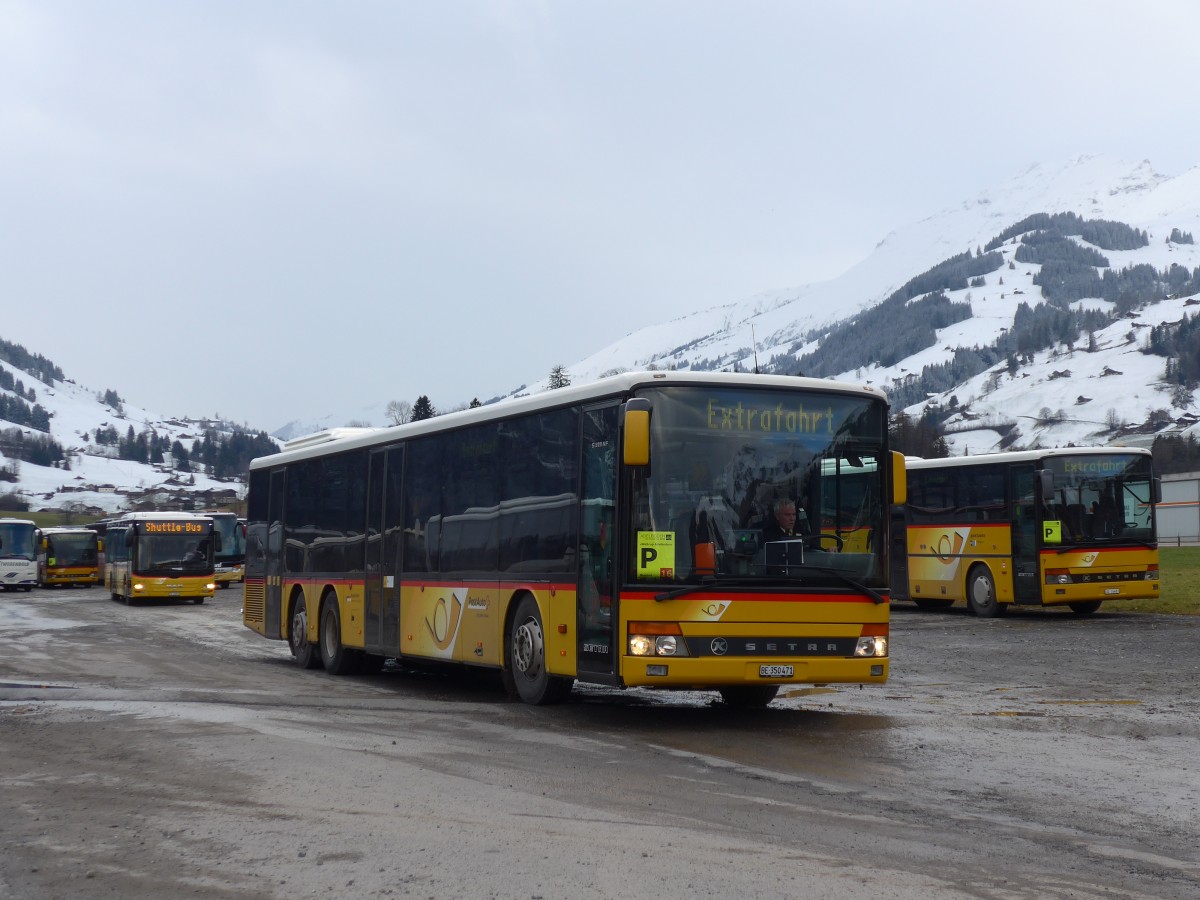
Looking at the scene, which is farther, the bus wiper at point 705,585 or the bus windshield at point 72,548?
the bus windshield at point 72,548

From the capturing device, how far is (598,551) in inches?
485

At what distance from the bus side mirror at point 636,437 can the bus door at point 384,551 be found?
5849mm

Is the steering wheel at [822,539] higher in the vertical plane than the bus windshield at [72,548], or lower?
lower

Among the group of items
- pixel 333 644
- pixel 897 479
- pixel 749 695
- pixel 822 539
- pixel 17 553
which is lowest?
pixel 749 695

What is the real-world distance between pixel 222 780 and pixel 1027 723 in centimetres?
693

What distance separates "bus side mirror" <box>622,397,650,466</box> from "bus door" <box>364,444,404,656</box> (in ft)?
19.2

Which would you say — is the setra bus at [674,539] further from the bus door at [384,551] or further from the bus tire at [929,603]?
the bus tire at [929,603]

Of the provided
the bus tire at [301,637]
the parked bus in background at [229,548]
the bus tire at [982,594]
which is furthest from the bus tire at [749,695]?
the parked bus in background at [229,548]

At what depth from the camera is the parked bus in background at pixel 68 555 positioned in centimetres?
6800

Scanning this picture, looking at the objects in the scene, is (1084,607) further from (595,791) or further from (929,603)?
(595,791)

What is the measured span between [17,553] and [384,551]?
5185 centimetres

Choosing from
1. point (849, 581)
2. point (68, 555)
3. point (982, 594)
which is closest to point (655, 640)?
point (849, 581)

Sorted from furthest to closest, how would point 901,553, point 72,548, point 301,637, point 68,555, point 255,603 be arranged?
point 68,555
point 72,548
point 901,553
point 255,603
point 301,637

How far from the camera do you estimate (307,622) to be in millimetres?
19891
